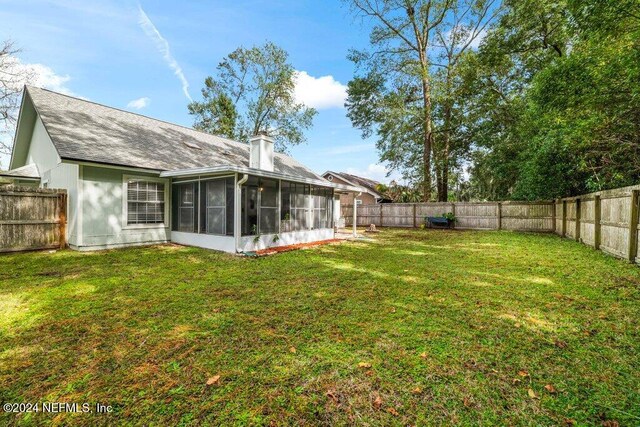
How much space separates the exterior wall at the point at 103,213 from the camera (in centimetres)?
792

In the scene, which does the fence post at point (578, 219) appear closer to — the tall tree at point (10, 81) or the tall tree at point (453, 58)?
the tall tree at point (453, 58)

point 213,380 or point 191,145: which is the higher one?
point 191,145

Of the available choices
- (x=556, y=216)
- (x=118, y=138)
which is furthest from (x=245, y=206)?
(x=556, y=216)

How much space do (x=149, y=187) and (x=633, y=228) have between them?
1295 centimetres

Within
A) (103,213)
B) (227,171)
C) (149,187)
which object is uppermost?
(227,171)

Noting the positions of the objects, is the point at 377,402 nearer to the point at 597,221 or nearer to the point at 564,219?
the point at 597,221

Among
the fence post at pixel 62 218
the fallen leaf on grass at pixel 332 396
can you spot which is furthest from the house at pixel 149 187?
the fallen leaf on grass at pixel 332 396

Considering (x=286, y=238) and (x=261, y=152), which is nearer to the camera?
(x=286, y=238)

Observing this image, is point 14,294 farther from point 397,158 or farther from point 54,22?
point 397,158

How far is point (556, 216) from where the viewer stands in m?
12.8

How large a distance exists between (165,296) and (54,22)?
36.5 feet

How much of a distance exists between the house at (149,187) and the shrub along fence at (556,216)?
7.63 metres

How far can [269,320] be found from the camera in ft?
11.1

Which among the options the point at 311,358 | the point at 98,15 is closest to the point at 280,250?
the point at 311,358
